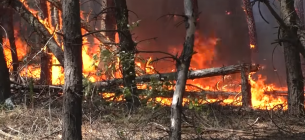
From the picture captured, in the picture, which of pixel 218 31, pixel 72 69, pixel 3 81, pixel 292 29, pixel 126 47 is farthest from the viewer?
pixel 218 31

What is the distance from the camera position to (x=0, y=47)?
30.0 feet

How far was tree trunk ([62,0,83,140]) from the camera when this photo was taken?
5.33m

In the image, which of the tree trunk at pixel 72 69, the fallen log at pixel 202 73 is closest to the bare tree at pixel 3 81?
the fallen log at pixel 202 73

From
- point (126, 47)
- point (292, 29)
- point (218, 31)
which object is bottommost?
point (126, 47)

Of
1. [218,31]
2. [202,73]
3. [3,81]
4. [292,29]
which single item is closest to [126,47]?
[202,73]

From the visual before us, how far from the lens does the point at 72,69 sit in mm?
5402

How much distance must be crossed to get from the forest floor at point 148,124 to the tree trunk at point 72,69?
1.09 m

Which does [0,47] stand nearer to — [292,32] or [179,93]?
[179,93]

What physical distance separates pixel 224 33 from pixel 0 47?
1526 cm

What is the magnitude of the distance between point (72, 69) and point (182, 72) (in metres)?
1.75

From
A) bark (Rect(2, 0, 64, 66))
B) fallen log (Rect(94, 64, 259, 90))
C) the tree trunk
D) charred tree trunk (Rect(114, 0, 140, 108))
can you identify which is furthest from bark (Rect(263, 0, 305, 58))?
bark (Rect(2, 0, 64, 66))

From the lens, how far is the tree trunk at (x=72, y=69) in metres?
5.33

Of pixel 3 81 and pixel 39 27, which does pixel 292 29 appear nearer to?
pixel 39 27

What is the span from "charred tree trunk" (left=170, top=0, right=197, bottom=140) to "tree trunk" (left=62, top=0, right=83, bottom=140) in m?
1.52
